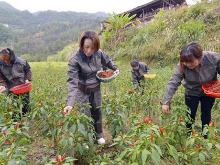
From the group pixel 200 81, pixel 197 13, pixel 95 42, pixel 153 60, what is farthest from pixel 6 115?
pixel 197 13

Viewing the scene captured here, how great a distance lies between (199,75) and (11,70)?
8.82 feet

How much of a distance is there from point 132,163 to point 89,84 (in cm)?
126

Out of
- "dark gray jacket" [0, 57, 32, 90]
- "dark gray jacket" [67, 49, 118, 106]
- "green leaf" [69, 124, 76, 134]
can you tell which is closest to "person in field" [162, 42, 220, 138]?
"dark gray jacket" [67, 49, 118, 106]

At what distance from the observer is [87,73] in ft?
7.25

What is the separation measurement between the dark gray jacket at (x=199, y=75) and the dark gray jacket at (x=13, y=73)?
2.29 metres

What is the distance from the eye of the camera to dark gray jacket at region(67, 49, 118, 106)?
198 cm

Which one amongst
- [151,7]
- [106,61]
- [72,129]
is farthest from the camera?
[151,7]

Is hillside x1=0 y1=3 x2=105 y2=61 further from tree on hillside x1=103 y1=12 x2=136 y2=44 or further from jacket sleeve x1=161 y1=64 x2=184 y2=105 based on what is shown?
jacket sleeve x1=161 y1=64 x2=184 y2=105

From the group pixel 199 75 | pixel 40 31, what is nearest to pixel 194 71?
pixel 199 75

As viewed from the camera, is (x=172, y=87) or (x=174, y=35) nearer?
(x=172, y=87)

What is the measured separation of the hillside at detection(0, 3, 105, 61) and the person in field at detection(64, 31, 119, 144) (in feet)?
118

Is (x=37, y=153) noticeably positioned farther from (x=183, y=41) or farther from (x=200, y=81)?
(x=183, y=41)

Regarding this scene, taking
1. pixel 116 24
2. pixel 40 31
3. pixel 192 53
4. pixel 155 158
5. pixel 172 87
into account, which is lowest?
pixel 155 158

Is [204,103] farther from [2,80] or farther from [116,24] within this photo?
[116,24]
